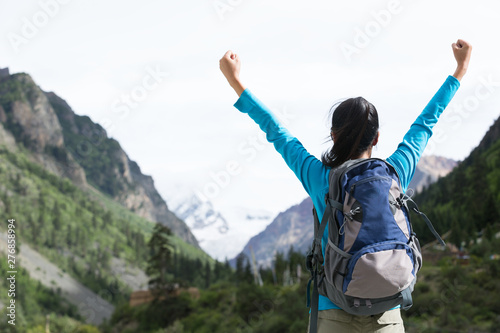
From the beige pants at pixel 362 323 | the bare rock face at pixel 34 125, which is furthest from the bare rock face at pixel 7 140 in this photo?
the beige pants at pixel 362 323

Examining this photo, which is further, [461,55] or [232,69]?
[461,55]

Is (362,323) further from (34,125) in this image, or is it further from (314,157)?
(34,125)

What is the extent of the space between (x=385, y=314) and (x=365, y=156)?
A: 1.88 ft

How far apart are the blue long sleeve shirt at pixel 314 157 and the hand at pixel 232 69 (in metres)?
0.06

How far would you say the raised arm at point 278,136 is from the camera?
1.87 metres

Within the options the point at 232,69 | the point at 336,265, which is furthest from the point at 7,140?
the point at 336,265

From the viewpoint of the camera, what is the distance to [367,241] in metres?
1.65

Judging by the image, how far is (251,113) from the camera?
202 centimetres

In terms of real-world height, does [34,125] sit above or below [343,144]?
above

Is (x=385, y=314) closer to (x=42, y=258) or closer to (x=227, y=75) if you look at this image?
(x=227, y=75)

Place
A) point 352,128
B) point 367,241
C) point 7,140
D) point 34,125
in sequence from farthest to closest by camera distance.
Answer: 1. point 34,125
2. point 7,140
3. point 352,128
4. point 367,241

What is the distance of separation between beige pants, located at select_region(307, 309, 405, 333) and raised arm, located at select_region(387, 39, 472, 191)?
505mm

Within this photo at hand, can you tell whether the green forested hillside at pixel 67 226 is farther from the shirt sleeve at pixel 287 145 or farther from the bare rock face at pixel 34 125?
the shirt sleeve at pixel 287 145

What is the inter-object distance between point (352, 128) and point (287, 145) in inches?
10.9
